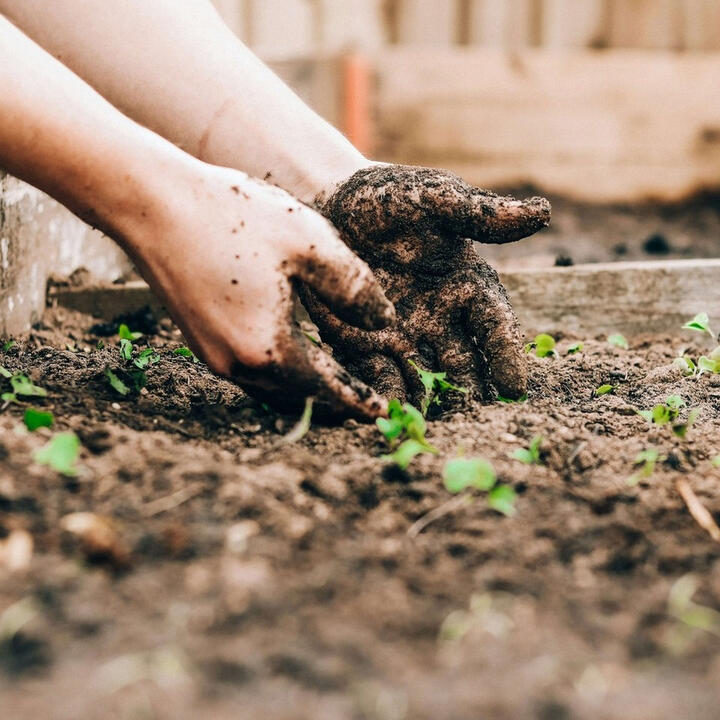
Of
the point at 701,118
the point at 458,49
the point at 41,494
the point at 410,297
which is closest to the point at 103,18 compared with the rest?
the point at 410,297

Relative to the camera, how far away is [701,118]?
4051mm

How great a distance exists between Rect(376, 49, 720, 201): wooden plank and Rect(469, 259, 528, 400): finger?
8.72ft

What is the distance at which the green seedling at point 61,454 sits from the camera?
0.98 meters

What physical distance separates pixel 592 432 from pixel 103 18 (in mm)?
1285

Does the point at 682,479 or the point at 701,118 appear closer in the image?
the point at 682,479

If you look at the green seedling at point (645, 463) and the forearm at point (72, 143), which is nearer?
the green seedling at point (645, 463)

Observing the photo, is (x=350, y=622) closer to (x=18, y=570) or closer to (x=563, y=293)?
(x=18, y=570)

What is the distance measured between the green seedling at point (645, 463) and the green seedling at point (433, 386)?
39 cm

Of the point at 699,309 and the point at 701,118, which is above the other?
the point at 701,118

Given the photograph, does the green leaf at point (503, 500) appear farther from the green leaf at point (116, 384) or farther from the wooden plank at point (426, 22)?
the wooden plank at point (426, 22)

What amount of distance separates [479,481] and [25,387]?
743 mm

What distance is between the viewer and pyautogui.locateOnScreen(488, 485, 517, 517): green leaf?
100cm

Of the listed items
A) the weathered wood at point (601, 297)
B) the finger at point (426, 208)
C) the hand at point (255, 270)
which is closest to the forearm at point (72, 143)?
the hand at point (255, 270)

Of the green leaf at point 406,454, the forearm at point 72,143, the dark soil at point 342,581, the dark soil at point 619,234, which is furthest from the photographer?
the dark soil at point 619,234
